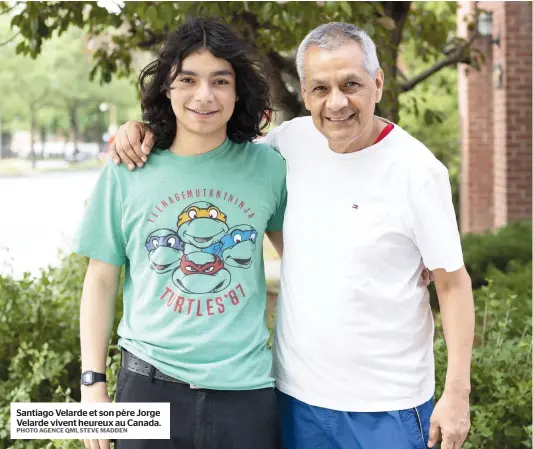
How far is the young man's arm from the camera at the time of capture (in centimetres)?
239

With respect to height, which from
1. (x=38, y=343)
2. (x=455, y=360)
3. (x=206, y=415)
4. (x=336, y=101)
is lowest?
(x=38, y=343)

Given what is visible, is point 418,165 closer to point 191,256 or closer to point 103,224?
point 191,256

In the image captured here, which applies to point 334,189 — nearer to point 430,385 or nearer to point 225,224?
point 225,224

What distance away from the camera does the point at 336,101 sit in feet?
7.27

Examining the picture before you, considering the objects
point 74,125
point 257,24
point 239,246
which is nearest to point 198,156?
point 239,246

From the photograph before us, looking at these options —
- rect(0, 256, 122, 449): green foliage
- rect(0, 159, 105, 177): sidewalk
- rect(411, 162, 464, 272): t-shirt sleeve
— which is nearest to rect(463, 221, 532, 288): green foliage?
rect(0, 256, 122, 449): green foliage

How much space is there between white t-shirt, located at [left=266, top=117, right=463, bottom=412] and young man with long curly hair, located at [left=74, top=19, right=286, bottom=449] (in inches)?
5.4

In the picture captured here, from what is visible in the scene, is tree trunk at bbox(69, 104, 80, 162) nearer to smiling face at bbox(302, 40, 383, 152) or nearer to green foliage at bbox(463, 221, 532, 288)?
green foliage at bbox(463, 221, 532, 288)

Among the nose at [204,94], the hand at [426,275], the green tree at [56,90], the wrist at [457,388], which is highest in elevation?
the green tree at [56,90]

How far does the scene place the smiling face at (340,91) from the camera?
223 cm

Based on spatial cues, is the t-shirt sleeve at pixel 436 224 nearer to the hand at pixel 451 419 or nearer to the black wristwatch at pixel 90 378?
the hand at pixel 451 419

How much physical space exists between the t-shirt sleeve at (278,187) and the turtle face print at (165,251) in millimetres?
343

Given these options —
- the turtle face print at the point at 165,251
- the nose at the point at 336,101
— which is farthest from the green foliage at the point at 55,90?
the nose at the point at 336,101

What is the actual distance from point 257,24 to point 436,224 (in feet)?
10.3
